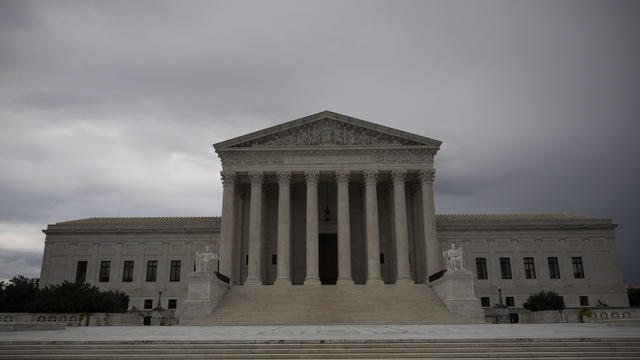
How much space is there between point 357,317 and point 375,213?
1232cm

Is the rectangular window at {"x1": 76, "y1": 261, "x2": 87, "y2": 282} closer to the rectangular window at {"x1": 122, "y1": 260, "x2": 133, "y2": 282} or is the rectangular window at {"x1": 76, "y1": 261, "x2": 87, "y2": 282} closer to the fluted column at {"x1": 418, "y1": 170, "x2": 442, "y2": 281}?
the rectangular window at {"x1": 122, "y1": 260, "x2": 133, "y2": 282}

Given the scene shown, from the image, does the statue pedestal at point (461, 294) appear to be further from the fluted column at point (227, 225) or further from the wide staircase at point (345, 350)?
the fluted column at point (227, 225)

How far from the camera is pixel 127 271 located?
49375 mm

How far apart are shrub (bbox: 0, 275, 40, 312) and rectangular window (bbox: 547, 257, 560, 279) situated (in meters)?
47.5

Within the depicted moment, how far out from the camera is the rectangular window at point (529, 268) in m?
48.4

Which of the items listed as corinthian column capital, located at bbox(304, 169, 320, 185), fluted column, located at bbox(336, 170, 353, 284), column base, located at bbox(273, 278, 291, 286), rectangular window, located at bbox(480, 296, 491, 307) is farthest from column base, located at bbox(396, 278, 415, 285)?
rectangular window, located at bbox(480, 296, 491, 307)

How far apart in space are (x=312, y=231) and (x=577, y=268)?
27.2 metres

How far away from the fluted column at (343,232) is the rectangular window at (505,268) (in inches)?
674

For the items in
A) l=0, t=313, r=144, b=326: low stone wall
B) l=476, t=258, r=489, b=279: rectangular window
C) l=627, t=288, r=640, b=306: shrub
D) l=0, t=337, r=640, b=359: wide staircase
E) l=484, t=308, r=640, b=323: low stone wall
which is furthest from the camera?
l=627, t=288, r=640, b=306: shrub

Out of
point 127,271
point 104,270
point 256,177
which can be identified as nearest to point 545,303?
point 256,177

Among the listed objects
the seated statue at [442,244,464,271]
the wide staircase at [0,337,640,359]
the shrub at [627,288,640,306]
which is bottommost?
the wide staircase at [0,337,640,359]

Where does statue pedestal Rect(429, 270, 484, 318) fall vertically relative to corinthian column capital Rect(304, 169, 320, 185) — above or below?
below

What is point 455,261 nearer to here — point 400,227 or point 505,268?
point 400,227

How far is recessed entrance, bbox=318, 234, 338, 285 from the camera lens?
47312 millimetres
